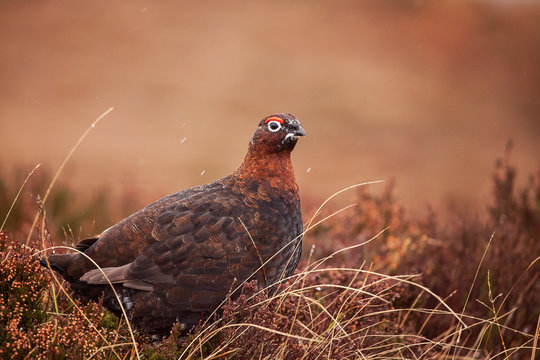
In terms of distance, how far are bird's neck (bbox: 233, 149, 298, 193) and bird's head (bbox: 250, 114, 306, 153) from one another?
49 mm

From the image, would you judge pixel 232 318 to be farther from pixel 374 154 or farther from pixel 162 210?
pixel 374 154

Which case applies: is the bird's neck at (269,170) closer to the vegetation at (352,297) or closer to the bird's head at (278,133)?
the bird's head at (278,133)

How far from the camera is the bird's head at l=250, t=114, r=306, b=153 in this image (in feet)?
10.1

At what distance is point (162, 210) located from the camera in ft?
9.66

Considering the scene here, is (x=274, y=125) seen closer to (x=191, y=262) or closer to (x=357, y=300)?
(x=191, y=262)

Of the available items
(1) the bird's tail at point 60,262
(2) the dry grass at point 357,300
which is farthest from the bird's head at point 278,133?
(1) the bird's tail at point 60,262

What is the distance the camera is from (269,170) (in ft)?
10.2

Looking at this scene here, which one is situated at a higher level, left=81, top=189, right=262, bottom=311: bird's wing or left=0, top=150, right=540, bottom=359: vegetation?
left=81, top=189, right=262, bottom=311: bird's wing

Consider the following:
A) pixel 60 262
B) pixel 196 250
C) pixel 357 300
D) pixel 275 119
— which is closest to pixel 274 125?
pixel 275 119

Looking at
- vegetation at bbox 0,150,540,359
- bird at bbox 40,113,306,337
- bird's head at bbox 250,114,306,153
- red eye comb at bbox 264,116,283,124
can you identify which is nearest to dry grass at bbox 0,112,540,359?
vegetation at bbox 0,150,540,359

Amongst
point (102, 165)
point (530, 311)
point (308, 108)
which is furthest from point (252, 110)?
point (530, 311)

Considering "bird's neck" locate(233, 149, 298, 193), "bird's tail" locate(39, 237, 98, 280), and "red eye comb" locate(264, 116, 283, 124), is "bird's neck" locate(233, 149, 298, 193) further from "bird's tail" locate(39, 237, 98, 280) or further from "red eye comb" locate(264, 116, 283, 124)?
"bird's tail" locate(39, 237, 98, 280)

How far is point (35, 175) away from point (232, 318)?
546cm

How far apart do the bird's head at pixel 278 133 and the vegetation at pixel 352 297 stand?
0.50 metres
